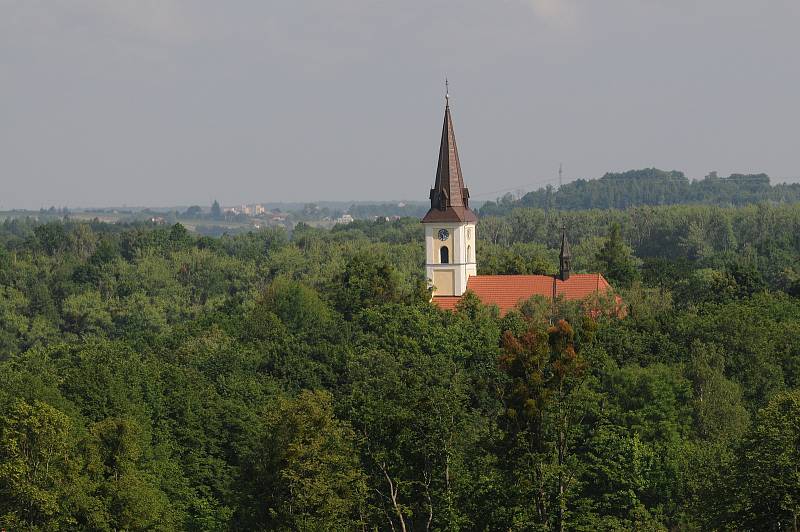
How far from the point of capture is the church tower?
6756 cm

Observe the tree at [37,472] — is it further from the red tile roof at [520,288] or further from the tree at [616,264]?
the tree at [616,264]

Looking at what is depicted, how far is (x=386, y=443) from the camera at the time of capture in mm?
37406

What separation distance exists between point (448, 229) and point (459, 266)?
2.11m

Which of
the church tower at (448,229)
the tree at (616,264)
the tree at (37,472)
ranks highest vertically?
the church tower at (448,229)

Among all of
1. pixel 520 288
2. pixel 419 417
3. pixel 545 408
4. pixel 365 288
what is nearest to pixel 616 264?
pixel 520 288

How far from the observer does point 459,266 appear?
221 ft

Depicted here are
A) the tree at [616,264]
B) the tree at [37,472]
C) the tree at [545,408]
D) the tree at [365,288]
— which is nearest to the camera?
the tree at [545,408]

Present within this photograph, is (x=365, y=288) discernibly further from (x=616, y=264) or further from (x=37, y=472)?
(x=37, y=472)

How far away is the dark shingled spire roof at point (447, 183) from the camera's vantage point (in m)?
68.1

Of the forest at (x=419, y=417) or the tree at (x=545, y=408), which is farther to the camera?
the forest at (x=419, y=417)

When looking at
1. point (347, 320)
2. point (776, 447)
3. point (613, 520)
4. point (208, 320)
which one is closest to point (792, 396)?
point (776, 447)

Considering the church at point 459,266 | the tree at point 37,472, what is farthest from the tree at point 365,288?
the tree at point 37,472

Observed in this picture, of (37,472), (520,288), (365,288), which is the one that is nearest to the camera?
(37,472)

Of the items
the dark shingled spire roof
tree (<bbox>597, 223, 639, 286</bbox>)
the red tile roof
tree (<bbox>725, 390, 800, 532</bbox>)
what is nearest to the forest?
tree (<bbox>725, 390, 800, 532</bbox>)
